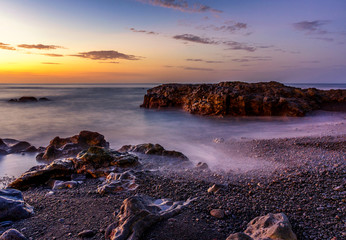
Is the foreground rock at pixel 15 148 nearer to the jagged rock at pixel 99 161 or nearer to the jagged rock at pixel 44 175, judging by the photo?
the jagged rock at pixel 44 175

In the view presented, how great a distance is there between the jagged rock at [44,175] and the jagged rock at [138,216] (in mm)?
2830

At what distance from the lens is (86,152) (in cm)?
600

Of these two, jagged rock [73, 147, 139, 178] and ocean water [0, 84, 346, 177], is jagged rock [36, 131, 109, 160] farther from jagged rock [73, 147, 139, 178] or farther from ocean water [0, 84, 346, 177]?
jagged rock [73, 147, 139, 178]

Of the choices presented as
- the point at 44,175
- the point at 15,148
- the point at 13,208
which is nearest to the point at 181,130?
the point at 15,148

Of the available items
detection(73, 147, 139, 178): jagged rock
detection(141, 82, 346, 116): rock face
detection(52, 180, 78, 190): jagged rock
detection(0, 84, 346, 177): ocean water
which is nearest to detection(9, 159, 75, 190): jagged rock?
detection(73, 147, 139, 178): jagged rock

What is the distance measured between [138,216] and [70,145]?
5707 mm

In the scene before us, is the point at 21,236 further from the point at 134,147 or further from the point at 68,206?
the point at 134,147

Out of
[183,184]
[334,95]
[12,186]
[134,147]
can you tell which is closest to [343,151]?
[183,184]

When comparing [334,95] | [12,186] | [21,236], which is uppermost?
[334,95]

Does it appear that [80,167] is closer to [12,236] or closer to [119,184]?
[119,184]

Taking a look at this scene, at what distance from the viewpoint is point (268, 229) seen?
263 cm

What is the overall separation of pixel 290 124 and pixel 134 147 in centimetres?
849

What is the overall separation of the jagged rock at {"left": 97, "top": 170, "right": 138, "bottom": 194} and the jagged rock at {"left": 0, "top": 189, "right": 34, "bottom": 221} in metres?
1.15

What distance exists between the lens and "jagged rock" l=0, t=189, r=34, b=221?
332cm
